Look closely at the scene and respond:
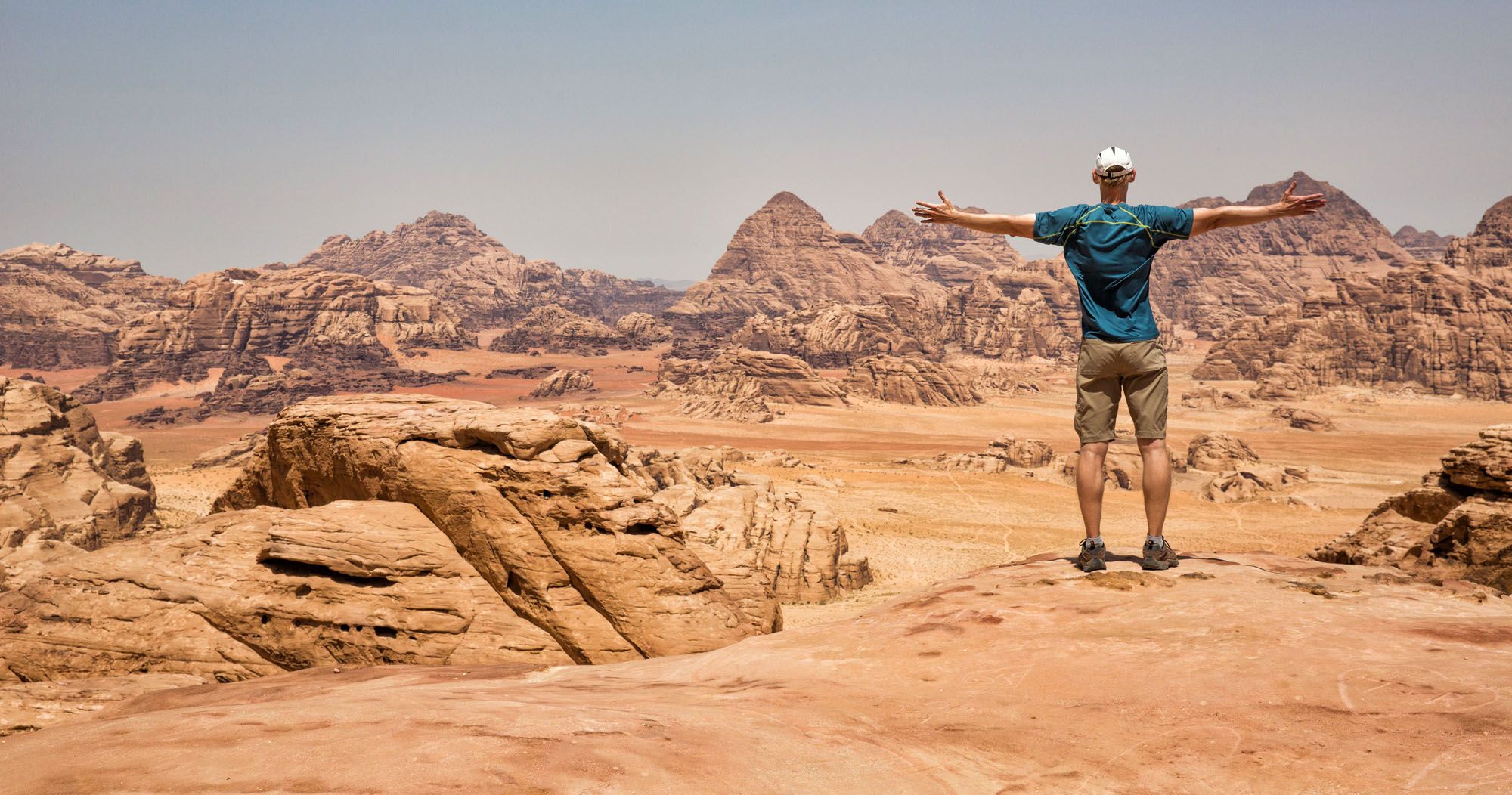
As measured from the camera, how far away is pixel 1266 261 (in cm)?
15212

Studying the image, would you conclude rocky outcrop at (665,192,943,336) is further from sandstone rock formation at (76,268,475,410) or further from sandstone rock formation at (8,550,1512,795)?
sandstone rock formation at (8,550,1512,795)

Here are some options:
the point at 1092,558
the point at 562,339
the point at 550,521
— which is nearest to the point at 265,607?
the point at 550,521

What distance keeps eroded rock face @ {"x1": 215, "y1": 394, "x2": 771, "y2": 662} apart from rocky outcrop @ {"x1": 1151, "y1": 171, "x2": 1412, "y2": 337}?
14429 cm

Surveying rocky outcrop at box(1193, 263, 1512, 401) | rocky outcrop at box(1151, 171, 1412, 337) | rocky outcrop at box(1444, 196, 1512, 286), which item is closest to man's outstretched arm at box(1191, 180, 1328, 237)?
rocky outcrop at box(1193, 263, 1512, 401)

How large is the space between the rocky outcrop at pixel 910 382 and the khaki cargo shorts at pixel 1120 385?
2523 inches

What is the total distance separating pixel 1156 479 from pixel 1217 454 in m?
38.9

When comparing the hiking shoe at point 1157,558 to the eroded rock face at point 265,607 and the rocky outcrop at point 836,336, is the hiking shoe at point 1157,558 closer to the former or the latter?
the eroded rock face at point 265,607

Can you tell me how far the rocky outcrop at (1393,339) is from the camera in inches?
2844

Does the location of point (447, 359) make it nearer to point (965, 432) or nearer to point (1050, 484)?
point (965, 432)

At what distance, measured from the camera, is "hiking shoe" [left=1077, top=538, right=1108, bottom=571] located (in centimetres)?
647

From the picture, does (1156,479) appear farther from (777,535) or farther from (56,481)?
(56,481)

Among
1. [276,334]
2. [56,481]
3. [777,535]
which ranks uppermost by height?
[276,334]

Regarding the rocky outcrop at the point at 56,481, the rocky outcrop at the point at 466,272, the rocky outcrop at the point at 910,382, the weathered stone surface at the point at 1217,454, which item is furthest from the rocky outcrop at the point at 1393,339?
the rocky outcrop at the point at 466,272

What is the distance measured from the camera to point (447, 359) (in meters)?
98.7
